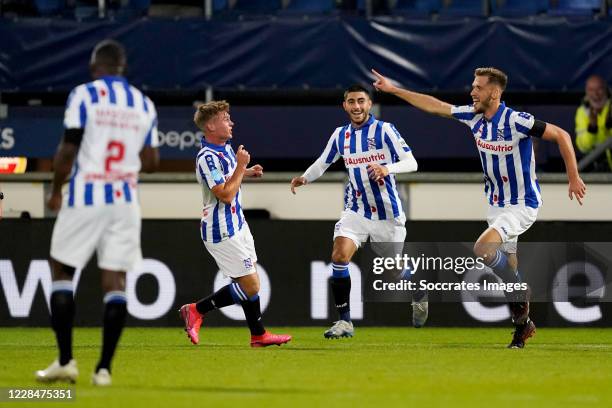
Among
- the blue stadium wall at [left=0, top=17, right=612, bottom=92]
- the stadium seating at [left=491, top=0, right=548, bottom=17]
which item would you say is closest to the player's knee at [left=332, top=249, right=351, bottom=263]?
the blue stadium wall at [left=0, top=17, right=612, bottom=92]

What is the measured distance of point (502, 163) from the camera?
36.5ft

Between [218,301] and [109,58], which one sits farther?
[218,301]

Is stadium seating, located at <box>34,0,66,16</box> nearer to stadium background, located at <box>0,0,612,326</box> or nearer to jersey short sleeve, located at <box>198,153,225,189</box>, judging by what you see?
stadium background, located at <box>0,0,612,326</box>

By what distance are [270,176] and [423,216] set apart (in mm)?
1717

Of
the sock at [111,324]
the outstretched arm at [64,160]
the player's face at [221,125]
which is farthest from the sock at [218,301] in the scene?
the outstretched arm at [64,160]

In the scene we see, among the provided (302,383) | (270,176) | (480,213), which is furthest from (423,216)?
(302,383)

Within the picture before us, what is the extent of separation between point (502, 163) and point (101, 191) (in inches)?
169

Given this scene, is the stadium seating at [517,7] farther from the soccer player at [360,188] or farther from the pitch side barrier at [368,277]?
the soccer player at [360,188]

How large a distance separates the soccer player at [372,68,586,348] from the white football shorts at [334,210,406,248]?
3.71 feet

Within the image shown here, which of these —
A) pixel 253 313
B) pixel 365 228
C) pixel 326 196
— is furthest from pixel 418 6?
pixel 253 313

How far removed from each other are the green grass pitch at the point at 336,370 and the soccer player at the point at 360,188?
0.60 meters

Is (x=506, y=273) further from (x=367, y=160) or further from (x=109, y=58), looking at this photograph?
(x=109, y=58)

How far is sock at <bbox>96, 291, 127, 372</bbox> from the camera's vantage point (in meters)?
7.83

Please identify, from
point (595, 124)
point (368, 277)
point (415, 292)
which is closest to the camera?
point (415, 292)
